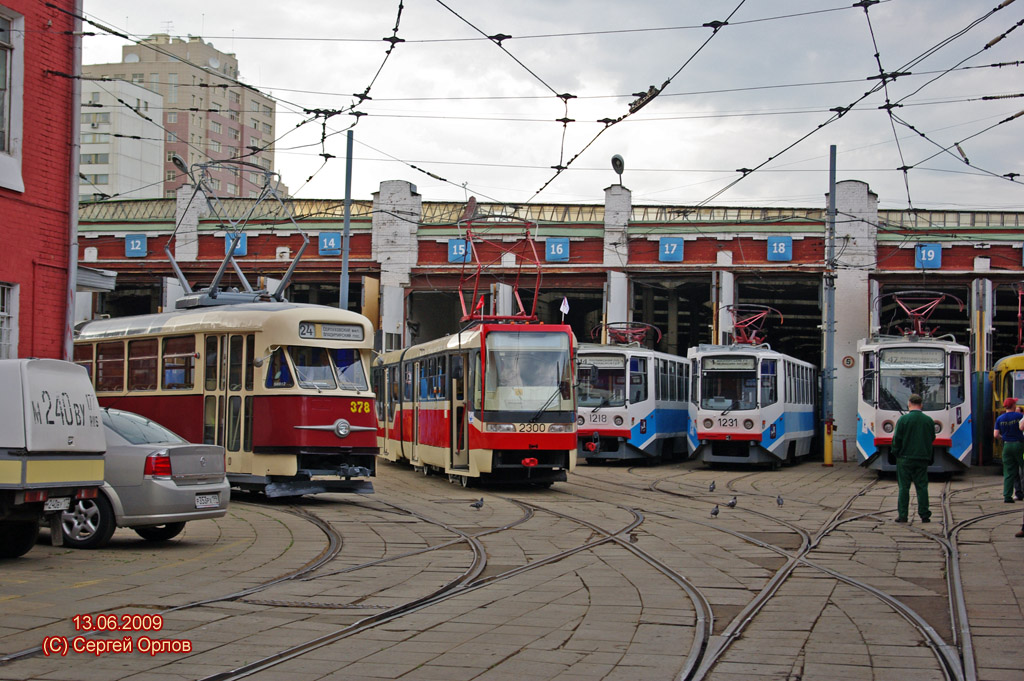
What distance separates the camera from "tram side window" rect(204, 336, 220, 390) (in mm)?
18141

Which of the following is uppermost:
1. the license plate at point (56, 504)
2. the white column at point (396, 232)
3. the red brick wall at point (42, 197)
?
the white column at point (396, 232)

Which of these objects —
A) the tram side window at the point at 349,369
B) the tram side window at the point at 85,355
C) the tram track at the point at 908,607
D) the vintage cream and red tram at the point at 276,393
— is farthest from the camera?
the tram side window at the point at 85,355

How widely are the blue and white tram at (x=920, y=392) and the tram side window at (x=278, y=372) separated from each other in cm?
1392

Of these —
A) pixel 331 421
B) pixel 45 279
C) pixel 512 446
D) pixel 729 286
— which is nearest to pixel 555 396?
pixel 512 446

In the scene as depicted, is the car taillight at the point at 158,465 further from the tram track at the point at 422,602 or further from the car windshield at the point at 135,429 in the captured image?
the tram track at the point at 422,602

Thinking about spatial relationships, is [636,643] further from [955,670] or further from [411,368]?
[411,368]

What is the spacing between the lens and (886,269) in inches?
1469

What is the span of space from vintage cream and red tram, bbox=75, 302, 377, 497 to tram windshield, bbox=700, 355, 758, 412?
1348 cm

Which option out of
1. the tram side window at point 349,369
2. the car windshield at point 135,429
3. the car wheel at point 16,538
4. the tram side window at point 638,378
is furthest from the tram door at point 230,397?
the tram side window at point 638,378

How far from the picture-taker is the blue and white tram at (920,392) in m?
25.3

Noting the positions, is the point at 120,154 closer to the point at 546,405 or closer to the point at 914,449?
the point at 546,405

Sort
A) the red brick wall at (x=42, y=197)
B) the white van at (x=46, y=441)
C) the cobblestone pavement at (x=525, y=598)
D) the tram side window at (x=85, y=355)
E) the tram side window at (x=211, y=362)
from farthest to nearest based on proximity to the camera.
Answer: the tram side window at (x=85, y=355) < the tram side window at (x=211, y=362) < the red brick wall at (x=42, y=197) < the white van at (x=46, y=441) < the cobblestone pavement at (x=525, y=598)

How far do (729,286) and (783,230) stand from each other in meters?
2.71

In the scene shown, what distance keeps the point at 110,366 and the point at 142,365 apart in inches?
40.8
